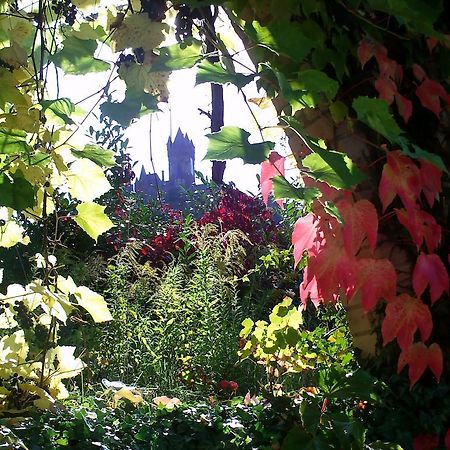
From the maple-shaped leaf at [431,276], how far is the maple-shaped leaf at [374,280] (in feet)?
0.19

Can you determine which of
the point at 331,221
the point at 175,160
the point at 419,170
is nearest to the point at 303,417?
the point at 331,221

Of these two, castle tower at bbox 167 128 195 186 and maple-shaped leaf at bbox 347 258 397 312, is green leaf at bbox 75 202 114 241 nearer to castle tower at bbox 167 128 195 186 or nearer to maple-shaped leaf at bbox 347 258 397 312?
maple-shaped leaf at bbox 347 258 397 312

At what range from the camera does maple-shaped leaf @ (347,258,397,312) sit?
181 cm

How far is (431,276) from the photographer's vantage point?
1.85m

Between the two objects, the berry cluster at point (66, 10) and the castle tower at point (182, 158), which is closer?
the berry cluster at point (66, 10)

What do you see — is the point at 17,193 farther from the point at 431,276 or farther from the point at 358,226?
the point at 431,276

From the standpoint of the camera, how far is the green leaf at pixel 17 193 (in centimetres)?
139

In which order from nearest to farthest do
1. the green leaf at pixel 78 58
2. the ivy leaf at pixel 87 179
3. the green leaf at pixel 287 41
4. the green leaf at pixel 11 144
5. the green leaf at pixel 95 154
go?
the green leaf at pixel 287 41
the green leaf at pixel 78 58
the green leaf at pixel 11 144
the green leaf at pixel 95 154
the ivy leaf at pixel 87 179

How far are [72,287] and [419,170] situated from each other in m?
1.03

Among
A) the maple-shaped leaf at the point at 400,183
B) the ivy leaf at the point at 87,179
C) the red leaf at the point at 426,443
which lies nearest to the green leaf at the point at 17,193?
the ivy leaf at the point at 87,179

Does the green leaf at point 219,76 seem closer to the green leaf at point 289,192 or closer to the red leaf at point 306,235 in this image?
the green leaf at point 289,192

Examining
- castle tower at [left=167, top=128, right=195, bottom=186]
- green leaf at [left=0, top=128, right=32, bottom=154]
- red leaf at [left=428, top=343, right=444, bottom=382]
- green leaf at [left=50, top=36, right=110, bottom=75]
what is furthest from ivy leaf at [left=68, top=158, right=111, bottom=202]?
castle tower at [left=167, top=128, right=195, bottom=186]

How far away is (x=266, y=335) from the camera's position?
2848mm

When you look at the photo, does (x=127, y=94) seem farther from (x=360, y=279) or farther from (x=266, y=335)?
(x=266, y=335)
